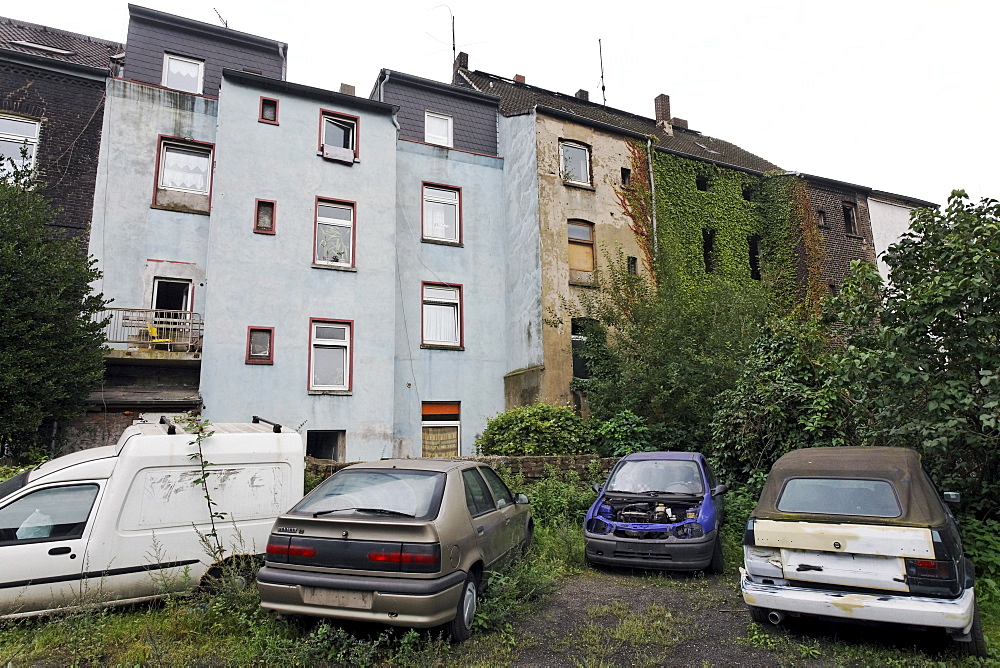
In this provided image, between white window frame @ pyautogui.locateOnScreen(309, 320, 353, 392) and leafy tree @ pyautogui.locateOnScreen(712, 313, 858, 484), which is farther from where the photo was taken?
white window frame @ pyautogui.locateOnScreen(309, 320, 353, 392)

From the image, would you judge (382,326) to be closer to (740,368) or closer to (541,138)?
(541,138)

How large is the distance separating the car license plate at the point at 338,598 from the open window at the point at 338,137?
14.4 metres

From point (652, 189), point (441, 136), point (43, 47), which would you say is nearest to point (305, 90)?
point (441, 136)

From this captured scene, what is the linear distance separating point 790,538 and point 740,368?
303 inches

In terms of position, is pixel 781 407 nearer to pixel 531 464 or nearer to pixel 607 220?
pixel 531 464

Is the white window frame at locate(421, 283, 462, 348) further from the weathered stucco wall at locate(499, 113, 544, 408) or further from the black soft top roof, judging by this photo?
the black soft top roof

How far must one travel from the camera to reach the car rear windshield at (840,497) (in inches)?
214

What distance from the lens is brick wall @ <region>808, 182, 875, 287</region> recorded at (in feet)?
77.8

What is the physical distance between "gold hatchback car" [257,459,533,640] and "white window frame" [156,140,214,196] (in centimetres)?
1353

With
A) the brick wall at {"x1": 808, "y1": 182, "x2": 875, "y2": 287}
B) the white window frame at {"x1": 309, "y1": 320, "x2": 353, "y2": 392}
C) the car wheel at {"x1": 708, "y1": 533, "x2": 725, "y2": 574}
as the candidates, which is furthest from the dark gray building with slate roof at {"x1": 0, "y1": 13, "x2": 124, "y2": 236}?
the brick wall at {"x1": 808, "y1": 182, "x2": 875, "y2": 287}

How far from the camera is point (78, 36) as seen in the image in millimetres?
21297

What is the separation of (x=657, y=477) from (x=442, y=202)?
12799mm

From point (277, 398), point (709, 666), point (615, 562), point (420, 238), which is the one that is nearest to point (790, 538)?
point (709, 666)

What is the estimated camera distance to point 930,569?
15.7 feet
